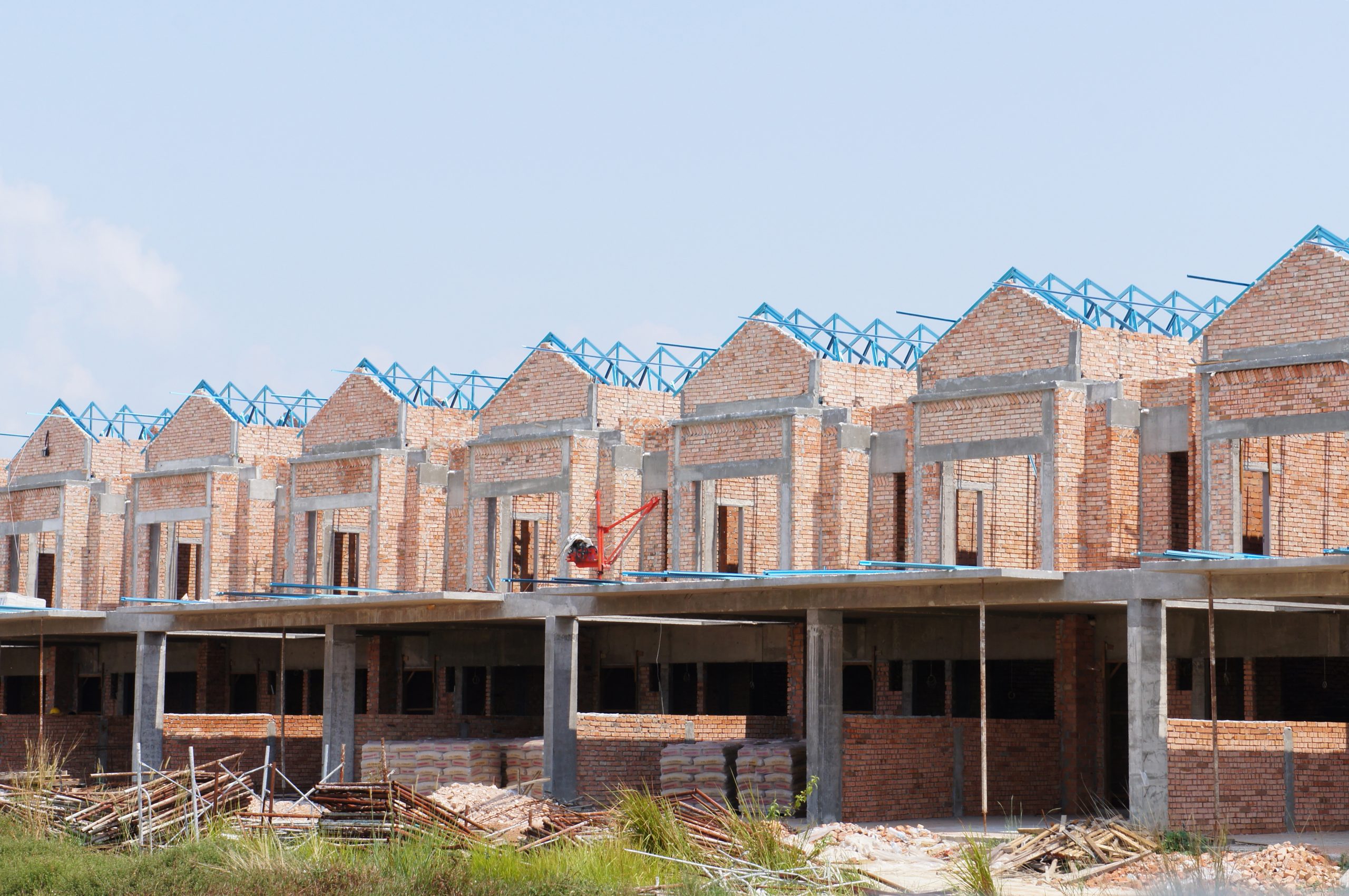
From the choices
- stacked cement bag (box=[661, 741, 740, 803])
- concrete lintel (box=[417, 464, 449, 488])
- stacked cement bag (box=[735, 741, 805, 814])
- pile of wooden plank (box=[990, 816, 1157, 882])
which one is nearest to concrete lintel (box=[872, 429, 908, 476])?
stacked cement bag (box=[735, 741, 805, 814])

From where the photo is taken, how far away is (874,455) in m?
27.8

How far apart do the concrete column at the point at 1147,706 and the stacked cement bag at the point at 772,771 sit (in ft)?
17.6

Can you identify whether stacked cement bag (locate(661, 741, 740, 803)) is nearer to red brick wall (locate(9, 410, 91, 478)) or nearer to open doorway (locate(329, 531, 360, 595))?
open doorway (locate(329, 531, 360, 595))

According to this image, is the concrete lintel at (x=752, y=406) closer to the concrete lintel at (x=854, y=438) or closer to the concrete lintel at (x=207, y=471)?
the concrete lintel at (x=854, y=438)

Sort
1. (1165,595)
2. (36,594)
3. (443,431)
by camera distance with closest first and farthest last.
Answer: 1. (1165,595)
2. (443,431)
3. (36,594)

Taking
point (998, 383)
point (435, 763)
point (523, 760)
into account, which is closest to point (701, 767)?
point (523, 760)

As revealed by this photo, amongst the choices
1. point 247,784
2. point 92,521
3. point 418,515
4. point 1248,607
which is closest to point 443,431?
point 418,515

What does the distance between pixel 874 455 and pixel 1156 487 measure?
4.42 meters

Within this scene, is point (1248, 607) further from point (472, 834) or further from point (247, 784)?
point (247, 784)

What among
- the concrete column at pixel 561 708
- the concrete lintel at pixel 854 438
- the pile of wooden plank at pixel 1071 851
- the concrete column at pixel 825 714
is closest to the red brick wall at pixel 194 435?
the concrete column at pixel 561 708

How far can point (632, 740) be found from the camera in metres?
29.0

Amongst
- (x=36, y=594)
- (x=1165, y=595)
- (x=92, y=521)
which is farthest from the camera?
(x=36, y=594)

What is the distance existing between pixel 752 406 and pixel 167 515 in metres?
13.2

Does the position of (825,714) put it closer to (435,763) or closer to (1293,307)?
(435,763)
